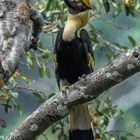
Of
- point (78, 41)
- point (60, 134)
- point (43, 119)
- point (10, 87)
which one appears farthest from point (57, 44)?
point (43, 119)

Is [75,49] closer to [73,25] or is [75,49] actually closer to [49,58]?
[73,25]

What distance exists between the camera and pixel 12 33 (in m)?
1.49

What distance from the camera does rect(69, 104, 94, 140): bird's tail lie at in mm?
1644

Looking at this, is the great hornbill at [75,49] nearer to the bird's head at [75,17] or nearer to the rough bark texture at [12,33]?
the bird's head at [75,17]

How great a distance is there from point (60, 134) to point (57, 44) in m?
0.40

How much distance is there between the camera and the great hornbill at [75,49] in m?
1.79

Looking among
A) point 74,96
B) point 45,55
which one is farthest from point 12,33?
point 45,55

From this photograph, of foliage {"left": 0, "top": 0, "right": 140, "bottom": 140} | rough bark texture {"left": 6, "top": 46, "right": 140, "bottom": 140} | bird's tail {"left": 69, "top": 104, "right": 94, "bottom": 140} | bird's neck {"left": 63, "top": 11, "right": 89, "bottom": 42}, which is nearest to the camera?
rough bark texture {"left": 6, "top": 46, "right": 140, "bottom": 140}

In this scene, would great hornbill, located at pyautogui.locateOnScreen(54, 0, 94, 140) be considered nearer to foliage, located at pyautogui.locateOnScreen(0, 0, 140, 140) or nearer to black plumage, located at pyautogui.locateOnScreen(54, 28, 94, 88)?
black plumage, located at pyautogui.locateOnScreen(54, 28, 94, 88)

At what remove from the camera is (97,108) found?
7.01 feet

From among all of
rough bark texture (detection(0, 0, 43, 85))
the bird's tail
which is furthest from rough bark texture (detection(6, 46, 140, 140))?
the bird's tail

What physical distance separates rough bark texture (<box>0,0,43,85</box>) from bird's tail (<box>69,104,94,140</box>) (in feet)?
0.87

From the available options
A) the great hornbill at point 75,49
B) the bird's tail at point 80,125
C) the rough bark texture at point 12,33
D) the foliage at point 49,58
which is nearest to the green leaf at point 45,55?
the foliage at point 49,58

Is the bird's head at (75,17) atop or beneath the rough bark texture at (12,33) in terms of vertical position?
atop
